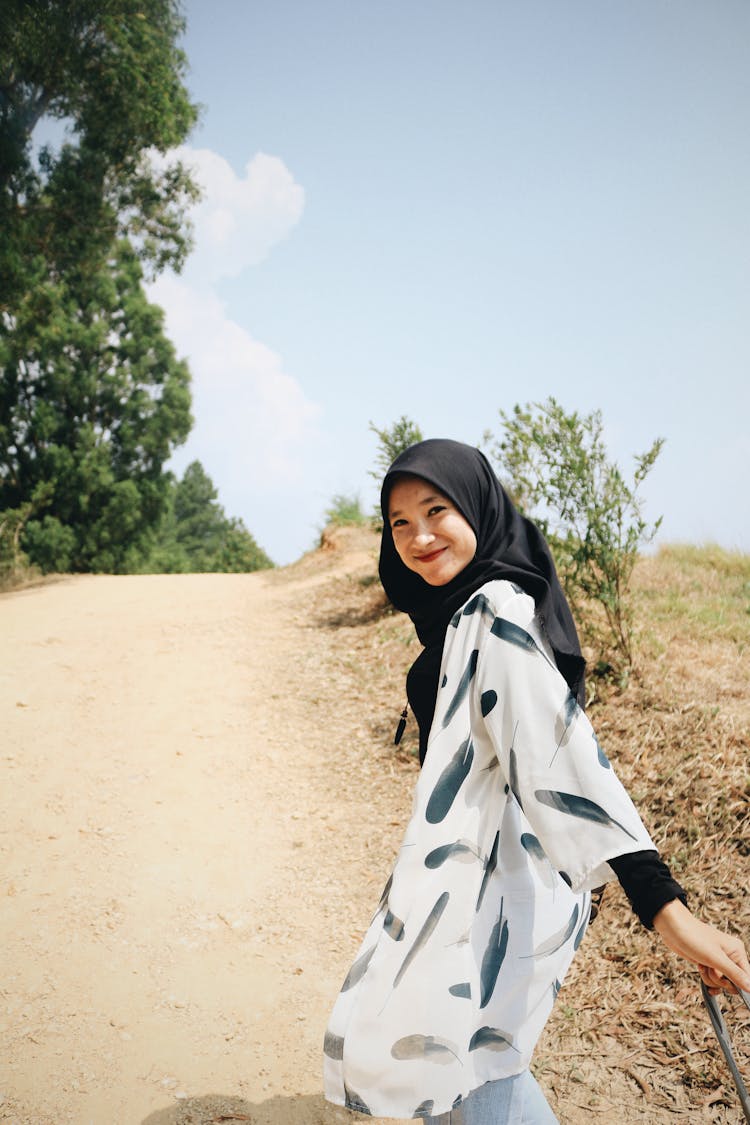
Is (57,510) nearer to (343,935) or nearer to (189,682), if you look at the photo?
(189,682)

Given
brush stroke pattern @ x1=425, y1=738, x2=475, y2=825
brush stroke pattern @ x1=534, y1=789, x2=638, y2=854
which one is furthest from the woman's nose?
brush stroke pattern @ x1=534, y1=789, x2=638, y2=854

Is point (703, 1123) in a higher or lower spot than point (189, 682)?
lower

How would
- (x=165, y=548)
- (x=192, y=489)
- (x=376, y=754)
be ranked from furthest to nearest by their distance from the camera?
(x=192, y=489) → (x=165, y=548) → (x=376, y=754)

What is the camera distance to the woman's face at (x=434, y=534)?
1.67 metres

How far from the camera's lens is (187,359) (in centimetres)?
1848

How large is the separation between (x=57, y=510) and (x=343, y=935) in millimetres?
15313

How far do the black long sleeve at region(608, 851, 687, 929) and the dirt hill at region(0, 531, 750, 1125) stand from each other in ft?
6.22

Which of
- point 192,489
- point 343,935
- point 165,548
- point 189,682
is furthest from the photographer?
point 192,489

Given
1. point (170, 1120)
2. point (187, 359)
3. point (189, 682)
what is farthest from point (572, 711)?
point (187, 359)

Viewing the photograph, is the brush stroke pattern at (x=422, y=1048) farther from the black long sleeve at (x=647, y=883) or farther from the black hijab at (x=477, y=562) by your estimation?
the black hijab at (x=477, y=562)

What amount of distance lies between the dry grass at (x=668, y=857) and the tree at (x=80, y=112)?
A: 8.61 metres

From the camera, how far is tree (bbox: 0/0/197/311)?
30.8 ft

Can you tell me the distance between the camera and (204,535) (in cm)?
4219

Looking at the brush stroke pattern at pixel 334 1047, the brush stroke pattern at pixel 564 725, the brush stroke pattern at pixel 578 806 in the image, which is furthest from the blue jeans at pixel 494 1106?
the brush stroke pattern at pixel 564 725
